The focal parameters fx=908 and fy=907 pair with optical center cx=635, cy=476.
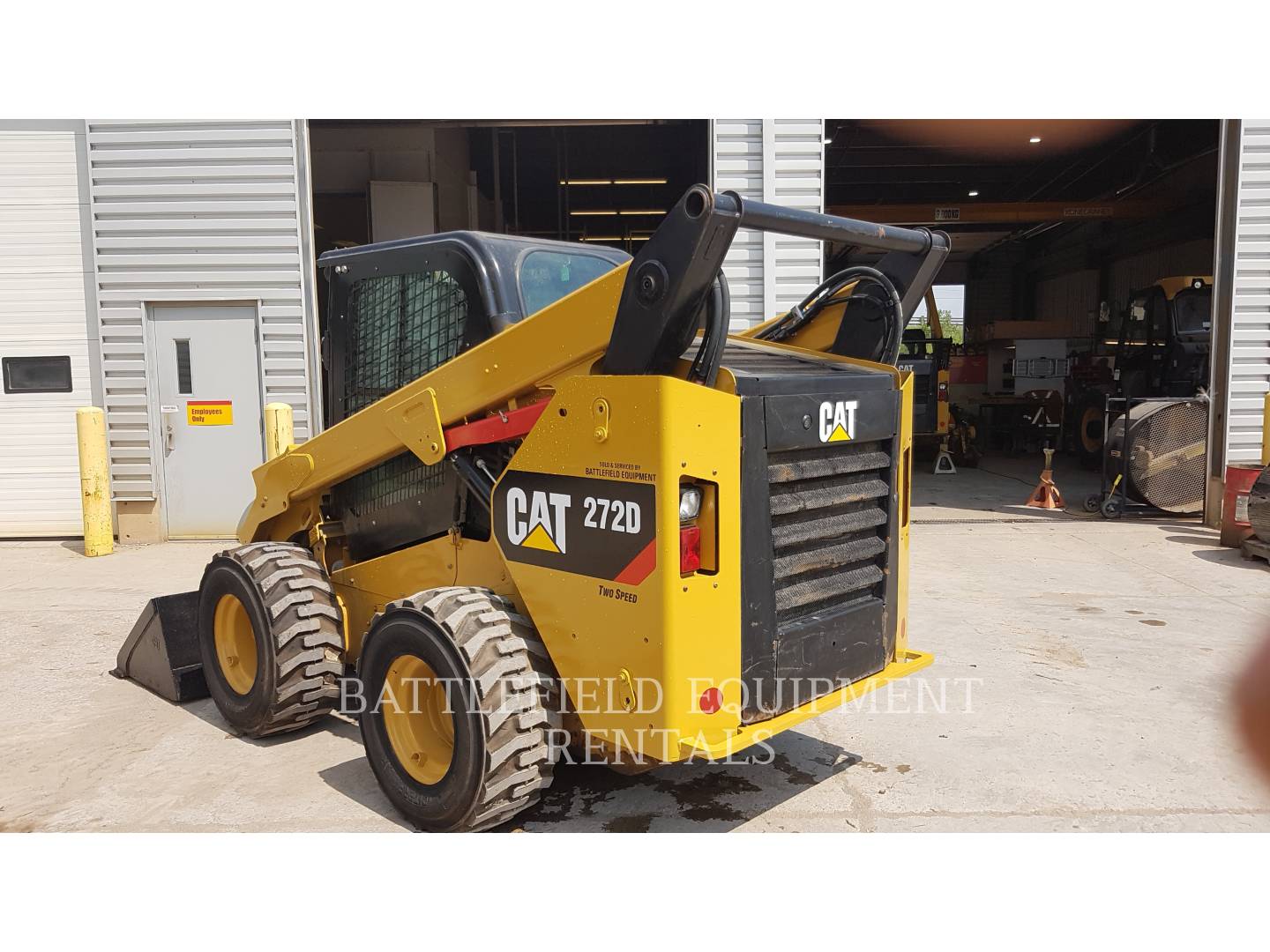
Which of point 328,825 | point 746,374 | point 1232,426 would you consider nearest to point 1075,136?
point 1232,426

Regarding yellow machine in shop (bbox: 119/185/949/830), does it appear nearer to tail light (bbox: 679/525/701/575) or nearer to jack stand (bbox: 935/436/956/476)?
tail light (bbox: 679/525/701/575)

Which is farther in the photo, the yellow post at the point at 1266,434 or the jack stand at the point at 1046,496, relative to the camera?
the jack stand at the point at 1046,496

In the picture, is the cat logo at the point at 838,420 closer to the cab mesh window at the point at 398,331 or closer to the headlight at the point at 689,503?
the headlight at the point at 689,503

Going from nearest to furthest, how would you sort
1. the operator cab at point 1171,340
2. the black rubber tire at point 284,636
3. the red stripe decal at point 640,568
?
1. the red stripe decal at point 640,568
2. the black rubber tire at point 284,636
3. the operator cab at point 1171,340

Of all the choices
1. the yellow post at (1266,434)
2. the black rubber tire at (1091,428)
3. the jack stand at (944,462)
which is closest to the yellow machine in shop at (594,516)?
the yellow post at (1266,434)

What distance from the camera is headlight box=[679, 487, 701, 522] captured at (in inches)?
112

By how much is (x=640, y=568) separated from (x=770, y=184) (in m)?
7.37

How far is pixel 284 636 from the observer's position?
13.4 feet

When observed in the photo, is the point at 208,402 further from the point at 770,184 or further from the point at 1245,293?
the point at 1245,293

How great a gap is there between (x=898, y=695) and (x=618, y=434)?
287 centimetres

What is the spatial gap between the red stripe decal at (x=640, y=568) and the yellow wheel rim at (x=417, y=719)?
941 millimetres

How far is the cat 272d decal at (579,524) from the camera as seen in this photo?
9.28ft

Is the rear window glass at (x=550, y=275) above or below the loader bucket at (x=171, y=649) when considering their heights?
above

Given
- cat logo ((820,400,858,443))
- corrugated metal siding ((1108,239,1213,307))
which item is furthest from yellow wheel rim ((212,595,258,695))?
corrugated metal siding ((1108,239,1213,307))
